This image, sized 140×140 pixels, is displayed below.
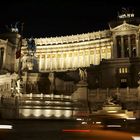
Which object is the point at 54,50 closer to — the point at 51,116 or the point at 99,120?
the point at 51,116

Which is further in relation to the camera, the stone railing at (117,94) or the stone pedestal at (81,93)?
the stone pedestal at (81,93)

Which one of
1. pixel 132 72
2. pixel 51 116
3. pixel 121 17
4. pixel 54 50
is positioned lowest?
pixel 51 116

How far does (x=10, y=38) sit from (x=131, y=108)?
256ft

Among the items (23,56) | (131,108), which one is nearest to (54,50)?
(23,56)

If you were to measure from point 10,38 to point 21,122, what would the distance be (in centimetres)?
8546

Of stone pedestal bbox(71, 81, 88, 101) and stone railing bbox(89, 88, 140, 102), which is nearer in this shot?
stone railing bbox(89, 88, 140, 102)

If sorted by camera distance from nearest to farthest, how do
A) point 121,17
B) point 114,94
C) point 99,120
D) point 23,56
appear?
point 99,120 < point 114,94 < point 23,56 < point 121,17

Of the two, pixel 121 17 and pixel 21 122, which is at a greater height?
pixel 121 17

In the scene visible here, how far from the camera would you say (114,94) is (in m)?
52.0

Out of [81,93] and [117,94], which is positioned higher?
[81,93]

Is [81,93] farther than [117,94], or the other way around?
[81,93]

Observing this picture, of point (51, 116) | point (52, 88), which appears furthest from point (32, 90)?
point (51, 116)

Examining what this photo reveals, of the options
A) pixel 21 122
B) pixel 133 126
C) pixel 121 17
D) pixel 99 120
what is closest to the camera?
pixel 133 126

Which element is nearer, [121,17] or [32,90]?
[32,90]
